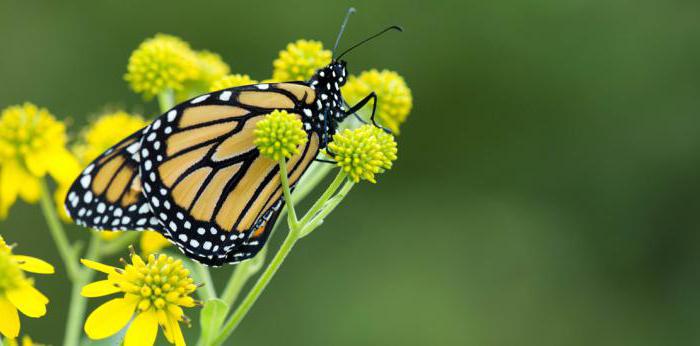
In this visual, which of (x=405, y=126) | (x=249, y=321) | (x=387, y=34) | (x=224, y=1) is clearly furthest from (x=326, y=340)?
(x=224, y=1)

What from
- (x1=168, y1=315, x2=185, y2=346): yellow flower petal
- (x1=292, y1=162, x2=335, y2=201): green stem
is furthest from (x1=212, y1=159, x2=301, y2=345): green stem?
(x1=292, y1=162, x2=335, y2=201): green stem

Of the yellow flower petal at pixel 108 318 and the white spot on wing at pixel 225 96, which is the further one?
the white spot on wing at pixel 225 96

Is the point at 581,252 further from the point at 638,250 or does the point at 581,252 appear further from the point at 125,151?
the point at 125,151

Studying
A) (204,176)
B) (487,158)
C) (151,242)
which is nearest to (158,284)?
(204,176)

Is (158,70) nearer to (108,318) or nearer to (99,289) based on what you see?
(99,289)

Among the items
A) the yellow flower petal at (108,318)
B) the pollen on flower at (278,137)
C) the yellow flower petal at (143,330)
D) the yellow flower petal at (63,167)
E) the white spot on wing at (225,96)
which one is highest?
the yellow flower petal at (63,167)

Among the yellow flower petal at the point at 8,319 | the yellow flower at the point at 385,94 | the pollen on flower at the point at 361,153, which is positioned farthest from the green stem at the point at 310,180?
the yellow flower petal at the point at 8,319

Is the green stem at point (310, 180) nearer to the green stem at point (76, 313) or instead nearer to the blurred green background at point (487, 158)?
the green stem at point (76, 313)
